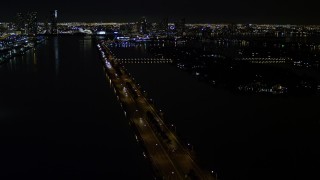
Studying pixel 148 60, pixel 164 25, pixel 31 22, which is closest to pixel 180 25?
pixel 164 25

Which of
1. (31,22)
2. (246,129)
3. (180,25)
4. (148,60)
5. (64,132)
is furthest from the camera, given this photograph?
(180,25)

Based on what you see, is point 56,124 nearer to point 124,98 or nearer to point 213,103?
point 124,98

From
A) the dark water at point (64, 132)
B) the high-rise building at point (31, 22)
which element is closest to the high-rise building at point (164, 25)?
the high-rise building at point (31, 22)

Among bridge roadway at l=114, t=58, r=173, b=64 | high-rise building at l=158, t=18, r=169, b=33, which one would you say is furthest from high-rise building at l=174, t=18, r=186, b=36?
bridge roadway at l=114, t=58, r=173, b=64

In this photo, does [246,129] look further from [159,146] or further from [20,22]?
[20,22]

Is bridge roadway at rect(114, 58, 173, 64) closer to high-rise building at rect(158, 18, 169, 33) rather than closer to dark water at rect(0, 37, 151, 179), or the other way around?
dark water at rect(0, 37, 151, 179)

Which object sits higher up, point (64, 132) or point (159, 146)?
point (159, 146)

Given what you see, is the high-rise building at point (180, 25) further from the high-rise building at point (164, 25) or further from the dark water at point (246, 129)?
the dark water at point (246, 129)
